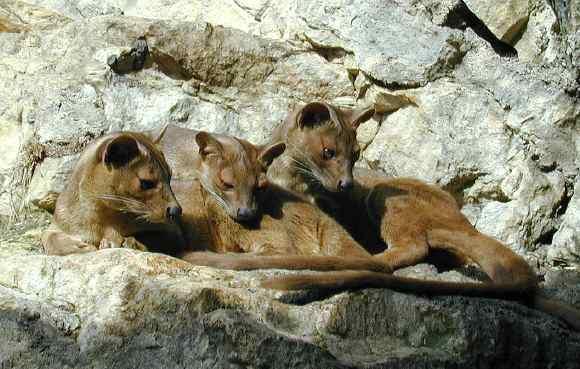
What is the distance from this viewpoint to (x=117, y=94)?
9.62 metres

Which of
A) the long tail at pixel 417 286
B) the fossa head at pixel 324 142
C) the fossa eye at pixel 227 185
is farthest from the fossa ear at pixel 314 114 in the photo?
the long tail at pixel 417 286

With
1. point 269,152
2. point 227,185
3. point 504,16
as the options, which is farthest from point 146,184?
point 504,16

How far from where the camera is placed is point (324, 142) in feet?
28.1

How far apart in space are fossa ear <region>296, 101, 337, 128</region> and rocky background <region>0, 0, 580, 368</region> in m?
1.07

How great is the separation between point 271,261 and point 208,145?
1.53m

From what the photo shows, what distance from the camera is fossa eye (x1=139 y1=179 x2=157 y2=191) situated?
23.0ft

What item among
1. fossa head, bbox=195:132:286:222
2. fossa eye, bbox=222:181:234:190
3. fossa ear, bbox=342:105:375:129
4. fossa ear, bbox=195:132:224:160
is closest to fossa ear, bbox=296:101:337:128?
fossa ear, bbox=342:105:375:129

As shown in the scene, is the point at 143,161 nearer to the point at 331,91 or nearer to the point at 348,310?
the point at 348,310

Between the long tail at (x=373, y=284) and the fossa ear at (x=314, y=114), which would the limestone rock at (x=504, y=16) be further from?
the long tail at (x=373, y=284)

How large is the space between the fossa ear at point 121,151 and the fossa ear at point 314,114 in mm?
2029

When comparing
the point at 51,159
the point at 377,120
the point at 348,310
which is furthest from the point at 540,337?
the point at 51,159

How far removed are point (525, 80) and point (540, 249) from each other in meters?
1.62

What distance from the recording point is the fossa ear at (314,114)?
8633 millimetres

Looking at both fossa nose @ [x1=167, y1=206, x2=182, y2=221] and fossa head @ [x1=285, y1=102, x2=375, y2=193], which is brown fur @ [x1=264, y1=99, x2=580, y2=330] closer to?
fossa head @ [x1=285, y1=102, x2=375, y2=193]
